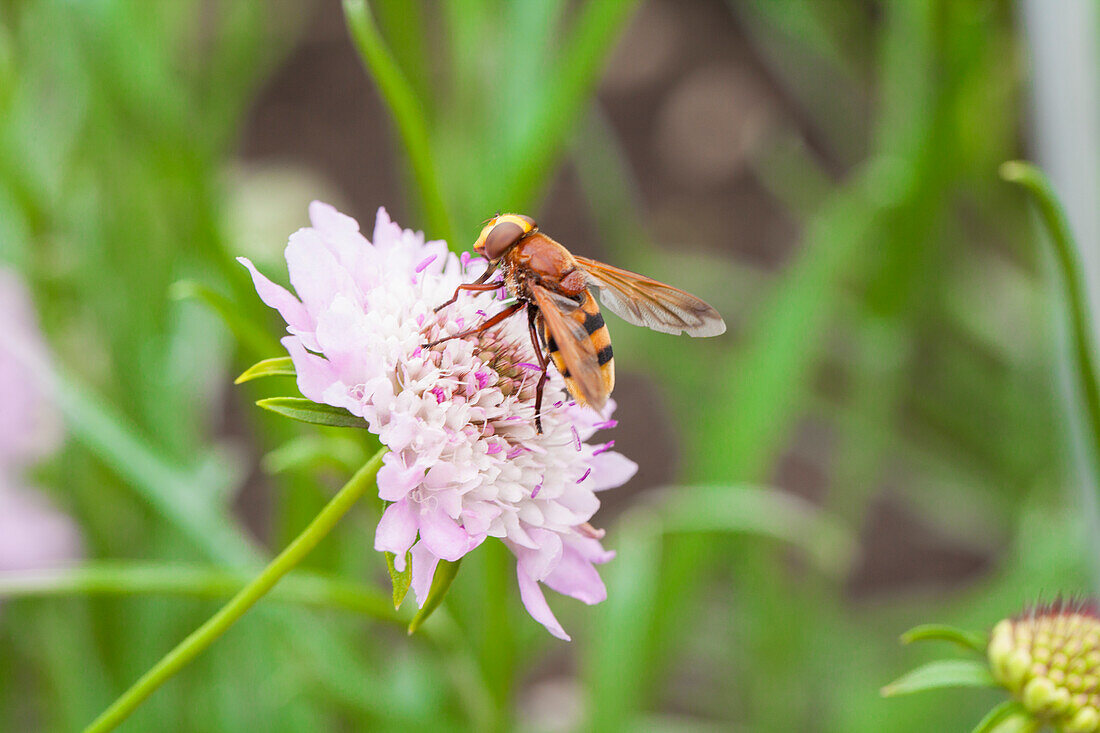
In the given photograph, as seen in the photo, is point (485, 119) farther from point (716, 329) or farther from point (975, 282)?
point (975, 282)

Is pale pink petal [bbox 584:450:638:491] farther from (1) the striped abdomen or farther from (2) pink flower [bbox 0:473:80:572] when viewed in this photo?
(2) pink flower [bbox 0:473:80:572]

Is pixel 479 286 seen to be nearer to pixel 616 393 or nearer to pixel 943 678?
pixel 943 678

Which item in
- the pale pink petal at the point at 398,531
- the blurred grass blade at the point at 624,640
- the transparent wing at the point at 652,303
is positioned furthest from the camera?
the blurred grass blade at the point at 624,640

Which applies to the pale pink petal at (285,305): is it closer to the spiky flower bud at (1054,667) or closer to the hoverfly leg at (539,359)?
the hoverfly leg at (539,359)

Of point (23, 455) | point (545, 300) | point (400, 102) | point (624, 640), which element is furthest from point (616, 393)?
point (545, 300)

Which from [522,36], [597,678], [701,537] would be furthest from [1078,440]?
[522,36]

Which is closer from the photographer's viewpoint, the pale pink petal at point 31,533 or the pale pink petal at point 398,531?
the pale pink petal at point 398,531

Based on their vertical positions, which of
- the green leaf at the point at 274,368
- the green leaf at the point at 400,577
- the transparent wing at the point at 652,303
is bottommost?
the green leaf at the point at 400,577

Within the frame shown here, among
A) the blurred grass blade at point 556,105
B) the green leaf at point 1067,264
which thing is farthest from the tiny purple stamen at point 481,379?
the blurred grass blade at point 556,105
